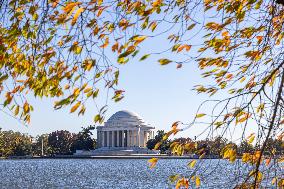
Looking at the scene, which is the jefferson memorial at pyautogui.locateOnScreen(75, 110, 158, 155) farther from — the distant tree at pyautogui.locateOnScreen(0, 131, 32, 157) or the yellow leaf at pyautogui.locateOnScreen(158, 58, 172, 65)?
the yellow leaf at pyautogui.locateOnScreen(158, 58, 172, 65)

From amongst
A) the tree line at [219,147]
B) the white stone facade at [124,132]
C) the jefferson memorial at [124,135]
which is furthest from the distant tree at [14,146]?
the tree line at [219,147]

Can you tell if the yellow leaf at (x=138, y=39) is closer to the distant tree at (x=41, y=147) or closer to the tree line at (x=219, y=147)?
the tree line at (x=219, y=147)

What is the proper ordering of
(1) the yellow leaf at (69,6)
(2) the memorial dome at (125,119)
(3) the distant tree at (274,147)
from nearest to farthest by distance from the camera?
(1) the yellow leaf at (69,6) < (3) the distant tree at (274,147) < (2) the memorial dome at (125,119)

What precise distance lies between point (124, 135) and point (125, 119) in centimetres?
691

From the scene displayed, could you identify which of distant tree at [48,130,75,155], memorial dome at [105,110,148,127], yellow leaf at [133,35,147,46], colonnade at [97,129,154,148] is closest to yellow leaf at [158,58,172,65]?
yellow leaf at [133,35,147,46]

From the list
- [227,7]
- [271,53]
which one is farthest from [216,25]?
[271,53]

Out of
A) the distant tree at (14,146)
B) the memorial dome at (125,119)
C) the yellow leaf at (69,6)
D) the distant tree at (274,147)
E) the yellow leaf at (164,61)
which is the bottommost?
the distant tree at (274,147)

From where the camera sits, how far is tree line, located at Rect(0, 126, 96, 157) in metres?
137

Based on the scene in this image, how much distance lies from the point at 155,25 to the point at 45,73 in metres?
1.44

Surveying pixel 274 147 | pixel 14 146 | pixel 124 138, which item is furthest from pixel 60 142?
pixel 274 147

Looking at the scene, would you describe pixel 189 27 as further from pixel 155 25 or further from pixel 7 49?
pixel 7 49

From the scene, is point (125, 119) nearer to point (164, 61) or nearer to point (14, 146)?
point (14, 146)

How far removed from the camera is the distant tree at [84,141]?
453 feet

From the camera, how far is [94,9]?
5.43 m
